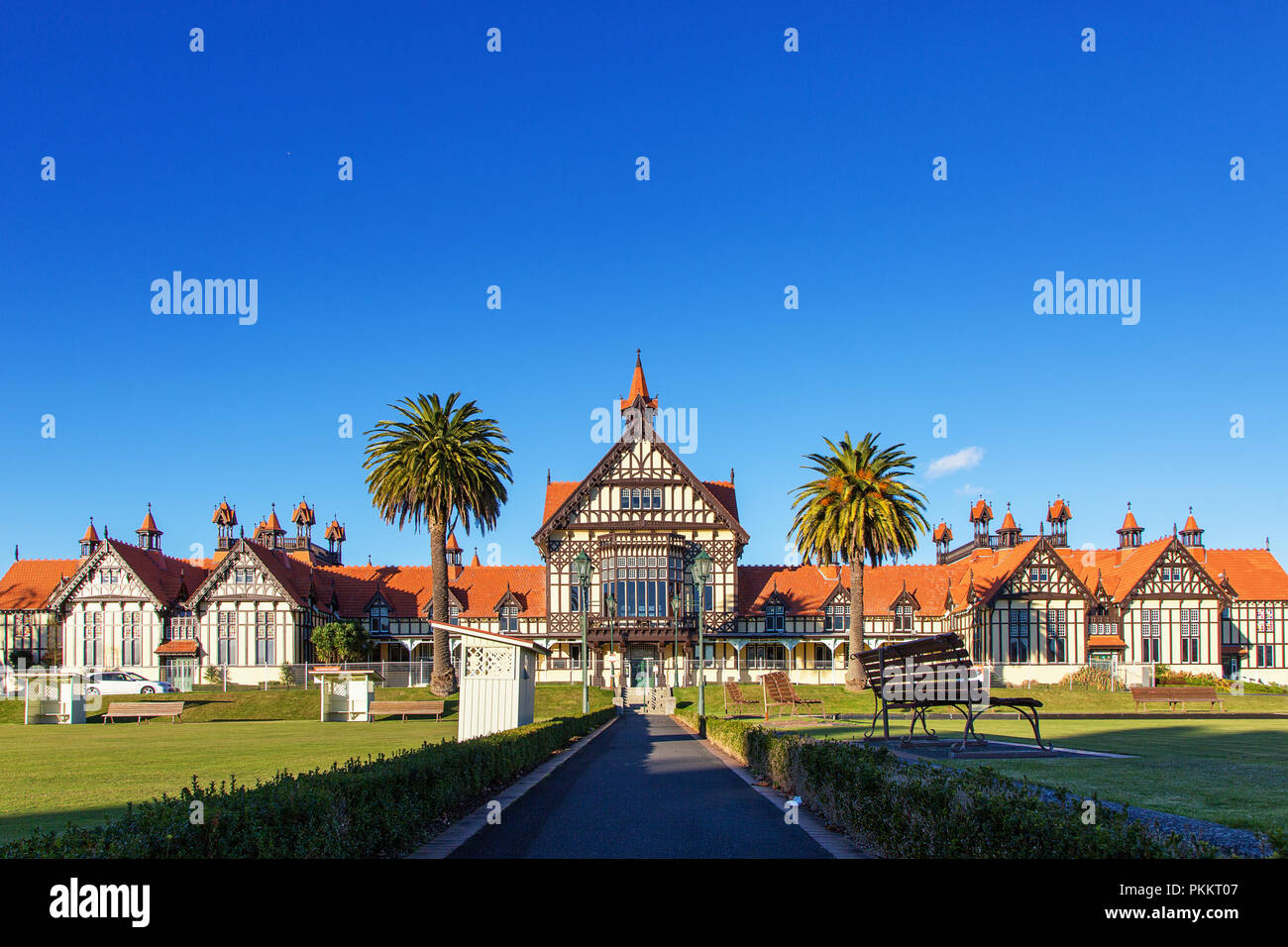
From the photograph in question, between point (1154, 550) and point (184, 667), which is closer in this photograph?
point (184, 667)

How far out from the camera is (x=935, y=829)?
743cm

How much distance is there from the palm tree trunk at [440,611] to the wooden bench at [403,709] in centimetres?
980

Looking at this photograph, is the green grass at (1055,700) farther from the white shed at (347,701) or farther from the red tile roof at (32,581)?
the red tile roof at (32,581)

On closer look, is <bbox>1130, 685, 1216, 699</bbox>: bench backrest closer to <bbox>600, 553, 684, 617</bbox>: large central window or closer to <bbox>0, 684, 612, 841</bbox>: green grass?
<bbox>0, 684, 612, 841</bbox>: green grass

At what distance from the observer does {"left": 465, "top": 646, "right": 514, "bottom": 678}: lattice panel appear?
68.8 ft

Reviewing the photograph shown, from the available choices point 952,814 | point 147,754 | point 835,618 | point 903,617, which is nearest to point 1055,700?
point 903,617

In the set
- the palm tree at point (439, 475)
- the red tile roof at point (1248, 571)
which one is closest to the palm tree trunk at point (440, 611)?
the palm tree at point (439, 475)

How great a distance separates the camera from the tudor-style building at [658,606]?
205 feet

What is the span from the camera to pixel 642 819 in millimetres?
10945

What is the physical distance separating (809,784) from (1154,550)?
63363 mm

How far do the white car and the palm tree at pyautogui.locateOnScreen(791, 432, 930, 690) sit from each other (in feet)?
118
